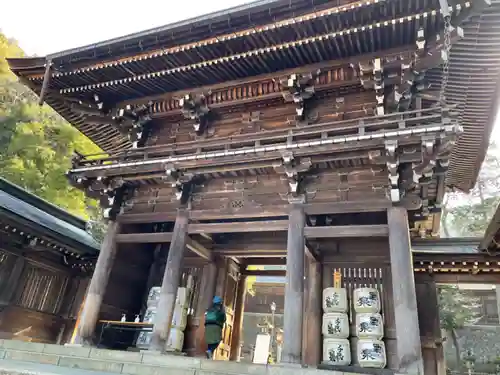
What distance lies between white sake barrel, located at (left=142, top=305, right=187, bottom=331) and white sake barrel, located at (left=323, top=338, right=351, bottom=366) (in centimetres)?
341

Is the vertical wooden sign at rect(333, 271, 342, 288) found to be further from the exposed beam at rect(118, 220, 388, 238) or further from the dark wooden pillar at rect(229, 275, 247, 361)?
the dark wooden pillar at rect(229, 275, 247, 361)

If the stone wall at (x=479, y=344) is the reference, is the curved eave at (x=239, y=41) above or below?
above

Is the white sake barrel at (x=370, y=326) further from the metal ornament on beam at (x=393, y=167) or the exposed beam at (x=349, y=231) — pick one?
the metal ornament on beam at (x=393, y=167)

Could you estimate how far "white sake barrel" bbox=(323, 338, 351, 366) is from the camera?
22.4 feet

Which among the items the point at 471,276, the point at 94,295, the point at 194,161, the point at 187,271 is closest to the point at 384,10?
the point at 194,161

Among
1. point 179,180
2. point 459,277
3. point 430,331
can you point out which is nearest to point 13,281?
point 179,180

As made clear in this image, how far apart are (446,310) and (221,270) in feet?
48.9

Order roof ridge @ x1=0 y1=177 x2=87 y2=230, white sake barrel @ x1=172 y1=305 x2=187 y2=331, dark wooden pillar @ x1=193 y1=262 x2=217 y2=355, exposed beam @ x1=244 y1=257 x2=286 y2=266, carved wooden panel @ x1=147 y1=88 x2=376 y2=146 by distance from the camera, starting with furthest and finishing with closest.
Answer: roof ridge @ x1=0 y1=177 x2=87 y2=230 < exposed beam @ x1=244 y1=257 x2=286 y2=266 < dark wooden pillar @ x1=193 y1=262 x2=217 y2=355 < white sake barrel @ x1=172 y1=305 x2=187 y2=331 < carved wooden panel @ x1=147 y1=88 x2=376 y2=146

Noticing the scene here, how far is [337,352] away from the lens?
6.87m

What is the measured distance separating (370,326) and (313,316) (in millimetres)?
1154

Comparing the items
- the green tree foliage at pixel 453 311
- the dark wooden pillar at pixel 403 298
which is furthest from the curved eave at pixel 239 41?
the green tree foliage at pixel 453 311

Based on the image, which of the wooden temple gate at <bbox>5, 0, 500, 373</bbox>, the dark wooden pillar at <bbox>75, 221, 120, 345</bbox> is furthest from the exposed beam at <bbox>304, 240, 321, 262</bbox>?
the dark wooden pillar at <bbox>75, 221, 120, 345</bbox>

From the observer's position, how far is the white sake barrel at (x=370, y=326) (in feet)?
22.2

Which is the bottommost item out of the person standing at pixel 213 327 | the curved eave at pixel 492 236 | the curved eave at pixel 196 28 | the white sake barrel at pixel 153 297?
the person standing at pixel 213 327
